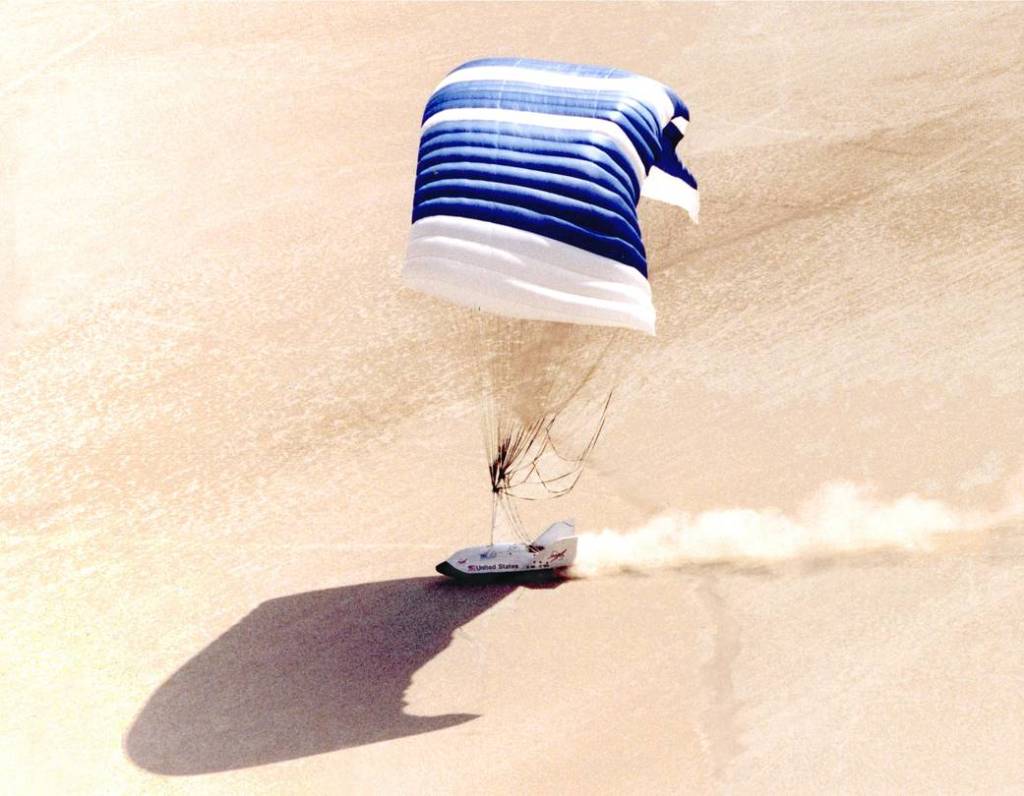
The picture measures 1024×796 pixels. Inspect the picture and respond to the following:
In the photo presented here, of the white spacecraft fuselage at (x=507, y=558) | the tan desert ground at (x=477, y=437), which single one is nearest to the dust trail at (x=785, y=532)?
the tan desert ground at (x=477, y=437)

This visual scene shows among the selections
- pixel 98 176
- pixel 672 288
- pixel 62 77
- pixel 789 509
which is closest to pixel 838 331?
pixel 672 288

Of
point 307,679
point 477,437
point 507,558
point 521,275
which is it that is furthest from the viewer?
point 477,437

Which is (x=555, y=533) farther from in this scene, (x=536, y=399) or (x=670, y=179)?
(x=670, y=179)

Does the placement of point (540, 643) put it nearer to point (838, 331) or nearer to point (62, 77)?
point (838, 331)

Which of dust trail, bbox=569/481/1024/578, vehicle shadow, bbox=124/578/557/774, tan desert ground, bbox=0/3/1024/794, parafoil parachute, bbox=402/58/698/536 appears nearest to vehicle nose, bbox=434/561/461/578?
vehicle shadow, bbox=124/578/557/774

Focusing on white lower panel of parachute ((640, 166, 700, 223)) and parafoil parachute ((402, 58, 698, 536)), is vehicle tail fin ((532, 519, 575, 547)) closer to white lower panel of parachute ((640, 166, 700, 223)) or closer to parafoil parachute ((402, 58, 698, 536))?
parafoil parachute ((402, 58, 698, 536))

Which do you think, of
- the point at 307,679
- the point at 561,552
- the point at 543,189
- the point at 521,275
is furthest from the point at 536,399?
the point at 543,189
